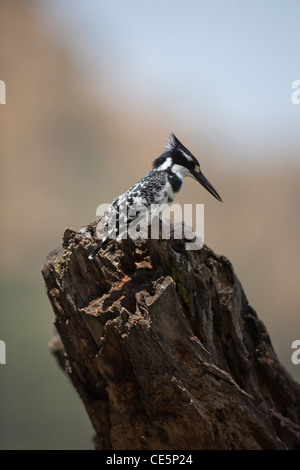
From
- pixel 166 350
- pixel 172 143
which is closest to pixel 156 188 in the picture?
pixel 172 143

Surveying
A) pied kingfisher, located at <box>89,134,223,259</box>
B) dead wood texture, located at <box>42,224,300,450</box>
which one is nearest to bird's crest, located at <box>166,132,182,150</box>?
pied kingfisher, located at <box>89,134,223,259</box>

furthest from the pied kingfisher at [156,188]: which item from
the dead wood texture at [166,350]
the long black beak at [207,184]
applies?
the dead wood texture at [166,350]

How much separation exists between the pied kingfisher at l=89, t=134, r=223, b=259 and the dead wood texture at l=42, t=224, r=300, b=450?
0.16 meters

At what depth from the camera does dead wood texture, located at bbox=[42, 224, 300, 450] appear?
9.50ft

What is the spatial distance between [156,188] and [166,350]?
126cm

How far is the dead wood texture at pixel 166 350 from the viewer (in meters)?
2.89

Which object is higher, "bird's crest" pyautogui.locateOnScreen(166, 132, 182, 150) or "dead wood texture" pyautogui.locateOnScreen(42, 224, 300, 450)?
"bird's crest" pyautogui.locateOnScreen(166, 132, 182, 150)

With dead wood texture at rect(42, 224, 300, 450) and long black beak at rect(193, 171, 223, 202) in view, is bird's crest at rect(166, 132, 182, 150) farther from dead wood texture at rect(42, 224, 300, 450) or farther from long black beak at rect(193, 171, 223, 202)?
dead wood texture at rect(42, 224, 300, 450)

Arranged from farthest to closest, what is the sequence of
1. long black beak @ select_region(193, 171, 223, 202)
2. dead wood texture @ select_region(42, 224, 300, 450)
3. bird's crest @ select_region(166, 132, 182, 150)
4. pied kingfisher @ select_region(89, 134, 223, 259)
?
long black beak @ select_region(193, 171, 223, 202), bird's crest @ select_region(166, 132, 182, 150), pied kingfisher @ select_region(89, 134, 223, 259), dead wood texture @ select_region(42, 224, 300, 450)

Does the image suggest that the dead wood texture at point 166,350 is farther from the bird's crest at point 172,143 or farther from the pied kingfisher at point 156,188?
the bird's crest at point 172,143

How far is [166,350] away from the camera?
2.86 meters

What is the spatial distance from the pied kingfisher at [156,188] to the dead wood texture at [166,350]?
16 centimetres

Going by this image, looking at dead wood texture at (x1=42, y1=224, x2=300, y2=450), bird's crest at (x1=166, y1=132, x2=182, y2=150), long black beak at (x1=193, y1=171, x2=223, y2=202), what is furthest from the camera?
long black beak at (x1=193, y1=171, x2=223, y2=202)

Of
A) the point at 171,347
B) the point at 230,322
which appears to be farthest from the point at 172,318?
the point at 230,322
